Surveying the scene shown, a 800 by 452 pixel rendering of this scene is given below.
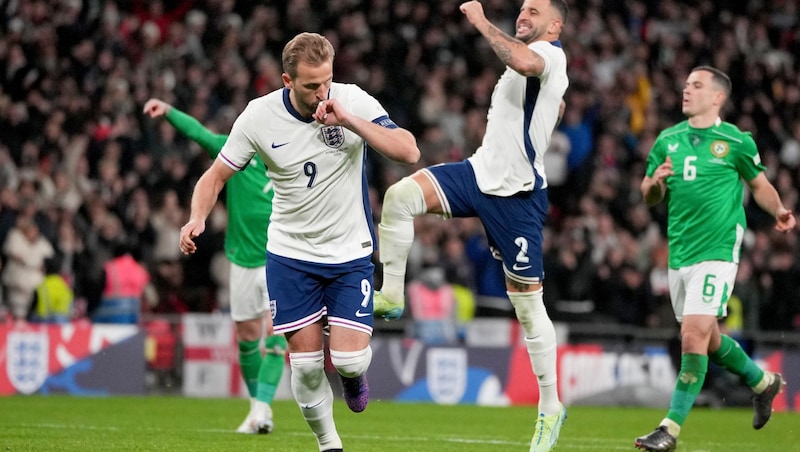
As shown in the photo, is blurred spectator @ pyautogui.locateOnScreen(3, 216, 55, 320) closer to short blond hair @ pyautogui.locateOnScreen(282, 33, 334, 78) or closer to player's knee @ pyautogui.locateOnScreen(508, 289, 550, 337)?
player's knee @ pyautogui.locateOnScreen(508, 289, 550, 337)

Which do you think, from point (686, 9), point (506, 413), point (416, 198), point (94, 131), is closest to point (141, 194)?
point (94, 131)

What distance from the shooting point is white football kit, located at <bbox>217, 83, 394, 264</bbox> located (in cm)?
803

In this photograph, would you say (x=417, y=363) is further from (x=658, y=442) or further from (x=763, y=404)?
(x=658, y=442)

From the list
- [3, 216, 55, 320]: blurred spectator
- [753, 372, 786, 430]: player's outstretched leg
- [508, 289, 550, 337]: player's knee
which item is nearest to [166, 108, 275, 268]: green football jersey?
[508, 289, 550, 337]: player's knee

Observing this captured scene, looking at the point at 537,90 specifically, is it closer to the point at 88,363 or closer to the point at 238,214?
the point at 238,214

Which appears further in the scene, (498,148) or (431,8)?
(431,8)

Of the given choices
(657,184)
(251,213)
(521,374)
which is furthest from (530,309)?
(521,374)

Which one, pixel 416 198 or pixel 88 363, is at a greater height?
pixel 416 198

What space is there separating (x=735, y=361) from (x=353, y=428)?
370 cm

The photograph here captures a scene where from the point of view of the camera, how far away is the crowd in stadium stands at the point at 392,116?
18391 millimetres

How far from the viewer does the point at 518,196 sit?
9.55 metres

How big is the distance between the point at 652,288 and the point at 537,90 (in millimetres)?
11747

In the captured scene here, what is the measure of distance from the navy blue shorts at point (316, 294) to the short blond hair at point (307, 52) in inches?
47.5

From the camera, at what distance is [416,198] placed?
962 cm
